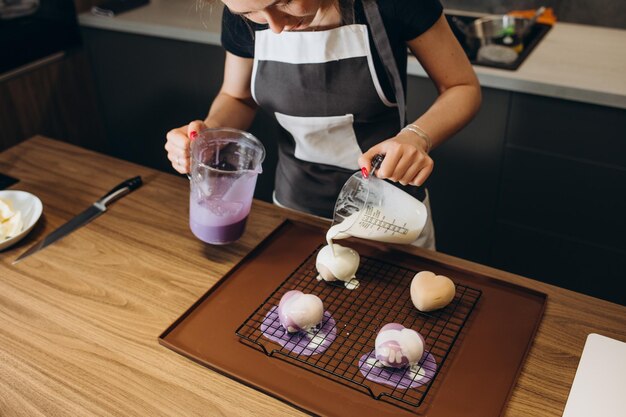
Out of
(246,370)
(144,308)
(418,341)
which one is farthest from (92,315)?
(418,341)

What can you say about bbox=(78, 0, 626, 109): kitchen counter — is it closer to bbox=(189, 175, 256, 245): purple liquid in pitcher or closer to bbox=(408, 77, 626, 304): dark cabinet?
bbox=(408, 77, 626, 304): dark cabinet

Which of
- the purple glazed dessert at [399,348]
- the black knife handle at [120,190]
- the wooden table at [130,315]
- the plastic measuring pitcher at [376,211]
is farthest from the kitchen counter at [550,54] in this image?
the purple glazed dessert at [399,348]

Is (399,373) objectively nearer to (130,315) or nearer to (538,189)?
(130,315)

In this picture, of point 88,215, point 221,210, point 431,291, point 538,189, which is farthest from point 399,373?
point 538,189

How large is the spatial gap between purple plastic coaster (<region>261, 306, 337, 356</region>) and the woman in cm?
26

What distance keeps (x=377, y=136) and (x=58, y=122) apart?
5.73ft

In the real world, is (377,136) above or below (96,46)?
above

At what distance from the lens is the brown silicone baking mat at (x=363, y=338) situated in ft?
2.92

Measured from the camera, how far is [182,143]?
3.81ft

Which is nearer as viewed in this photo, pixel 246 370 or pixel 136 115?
pixel 246 370

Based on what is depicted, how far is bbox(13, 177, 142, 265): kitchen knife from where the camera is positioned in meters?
1.25

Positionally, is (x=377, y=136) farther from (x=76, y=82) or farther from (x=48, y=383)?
(x=76, y=82)


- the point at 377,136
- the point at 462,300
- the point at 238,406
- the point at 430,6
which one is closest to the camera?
the point at 238,406

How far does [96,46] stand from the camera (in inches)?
104
